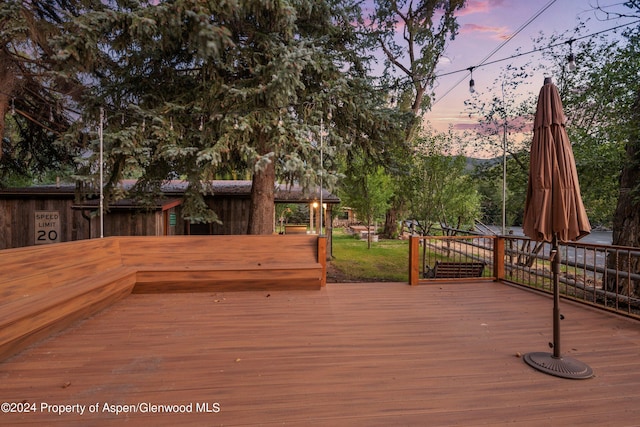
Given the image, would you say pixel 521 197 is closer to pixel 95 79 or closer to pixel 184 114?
pixel 184 114

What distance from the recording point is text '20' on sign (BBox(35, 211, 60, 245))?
33.8 feet

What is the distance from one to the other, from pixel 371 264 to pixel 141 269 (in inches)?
379

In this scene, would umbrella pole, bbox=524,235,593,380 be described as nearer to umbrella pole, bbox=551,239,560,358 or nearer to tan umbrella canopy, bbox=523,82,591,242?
umbrella pole, bbox=551,239,560,358

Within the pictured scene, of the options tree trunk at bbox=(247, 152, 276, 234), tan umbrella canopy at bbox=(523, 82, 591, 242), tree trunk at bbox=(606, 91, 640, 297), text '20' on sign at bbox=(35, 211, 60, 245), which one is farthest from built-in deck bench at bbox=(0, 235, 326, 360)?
text '20' on sign at bbox=(35, 211, 60, 245)

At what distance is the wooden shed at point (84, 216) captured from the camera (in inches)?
362

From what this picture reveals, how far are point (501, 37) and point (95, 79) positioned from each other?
35.0ft

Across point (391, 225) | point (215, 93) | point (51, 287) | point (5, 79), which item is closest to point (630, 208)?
point (215, 93)

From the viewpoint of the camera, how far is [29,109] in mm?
8617

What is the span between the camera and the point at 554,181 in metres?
2.88

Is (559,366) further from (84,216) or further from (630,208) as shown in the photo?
(84,216)

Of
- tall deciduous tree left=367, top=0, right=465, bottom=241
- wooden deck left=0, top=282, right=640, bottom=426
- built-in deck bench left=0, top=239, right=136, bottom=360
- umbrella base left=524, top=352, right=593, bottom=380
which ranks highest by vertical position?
tall deciduous tree left=367, top=0, right=465, bottom=241

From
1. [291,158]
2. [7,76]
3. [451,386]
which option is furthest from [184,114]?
[451,386]

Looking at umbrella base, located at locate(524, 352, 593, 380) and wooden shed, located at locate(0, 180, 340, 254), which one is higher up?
wooden shed, located at locate(0, 180, 340, 254)

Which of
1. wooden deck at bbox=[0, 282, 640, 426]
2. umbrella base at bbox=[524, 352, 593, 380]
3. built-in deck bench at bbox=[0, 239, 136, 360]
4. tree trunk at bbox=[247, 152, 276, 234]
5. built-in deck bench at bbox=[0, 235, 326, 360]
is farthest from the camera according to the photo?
tree trunk at bbox=[247, 152, 276, 234]
